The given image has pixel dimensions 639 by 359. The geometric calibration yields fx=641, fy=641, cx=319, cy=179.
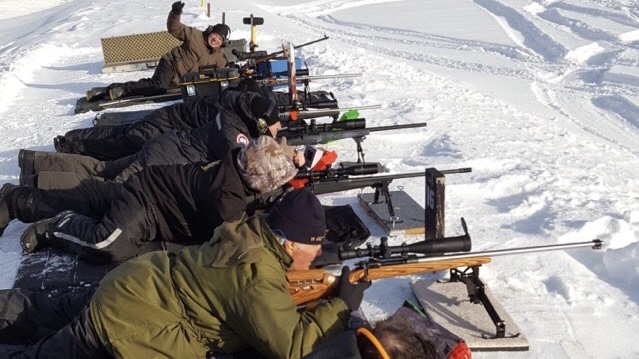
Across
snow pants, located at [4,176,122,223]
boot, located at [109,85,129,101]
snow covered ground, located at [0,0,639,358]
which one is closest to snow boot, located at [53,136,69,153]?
snow covered ground, located at [0,0,639,358]

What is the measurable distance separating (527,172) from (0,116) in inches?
283

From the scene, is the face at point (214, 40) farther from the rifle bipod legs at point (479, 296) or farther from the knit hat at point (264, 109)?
the rifle bipod legs at point (479, 296)

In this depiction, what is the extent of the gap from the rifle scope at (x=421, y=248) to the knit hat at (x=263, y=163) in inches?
34.9

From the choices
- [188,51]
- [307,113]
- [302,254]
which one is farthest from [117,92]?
[302,254]

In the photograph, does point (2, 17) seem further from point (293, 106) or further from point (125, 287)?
point (125, 287)

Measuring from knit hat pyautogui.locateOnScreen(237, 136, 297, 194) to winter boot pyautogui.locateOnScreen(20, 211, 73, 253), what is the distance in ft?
4.68

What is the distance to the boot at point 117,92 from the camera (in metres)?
9.05

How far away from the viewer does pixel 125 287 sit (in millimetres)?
2711

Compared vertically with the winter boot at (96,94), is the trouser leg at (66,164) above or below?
above

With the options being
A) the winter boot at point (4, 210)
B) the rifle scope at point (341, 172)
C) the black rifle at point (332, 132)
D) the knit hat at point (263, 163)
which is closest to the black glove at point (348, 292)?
the knit hat at point (263, 163)

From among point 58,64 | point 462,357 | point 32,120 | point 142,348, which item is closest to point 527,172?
point 462,357

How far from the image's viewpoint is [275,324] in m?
2.63

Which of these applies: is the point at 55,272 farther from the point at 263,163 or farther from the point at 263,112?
the point at 263,112

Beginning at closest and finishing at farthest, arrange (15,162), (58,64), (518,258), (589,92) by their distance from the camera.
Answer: (518,258) < (15,162) < (589,92) < (58,64)
